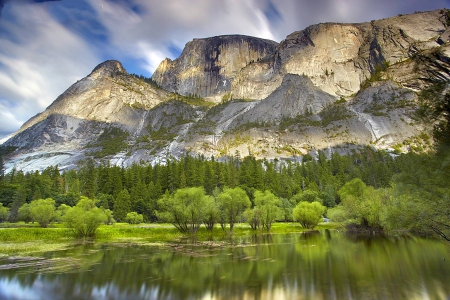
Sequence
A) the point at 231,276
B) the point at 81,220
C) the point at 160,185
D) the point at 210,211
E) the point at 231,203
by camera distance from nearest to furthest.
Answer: the point at 231,276 → the point at 81,220 → the point at 210,211 → the point at 231,203 → the point at 160,185

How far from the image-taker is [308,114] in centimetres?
19700

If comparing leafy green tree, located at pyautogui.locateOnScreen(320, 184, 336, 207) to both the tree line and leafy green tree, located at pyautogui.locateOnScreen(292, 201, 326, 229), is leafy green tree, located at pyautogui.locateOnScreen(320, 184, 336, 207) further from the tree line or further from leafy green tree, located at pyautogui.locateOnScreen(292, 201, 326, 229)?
leafy green tree, located at pyautogui.locateOnScreen(292, 201, 326, 229)

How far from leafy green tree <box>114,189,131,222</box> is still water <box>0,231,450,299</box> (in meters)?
54.9

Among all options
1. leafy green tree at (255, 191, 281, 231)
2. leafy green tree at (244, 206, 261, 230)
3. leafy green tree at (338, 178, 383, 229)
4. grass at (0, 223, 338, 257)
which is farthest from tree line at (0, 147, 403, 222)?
leafy green tree at (338, 178, 383, 229)

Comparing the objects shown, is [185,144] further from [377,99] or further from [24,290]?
[24,290]

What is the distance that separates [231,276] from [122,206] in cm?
6926

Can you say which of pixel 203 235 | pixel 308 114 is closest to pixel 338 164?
pixel 308 114

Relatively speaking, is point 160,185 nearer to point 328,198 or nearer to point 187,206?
point 187,206

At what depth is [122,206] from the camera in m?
79.9

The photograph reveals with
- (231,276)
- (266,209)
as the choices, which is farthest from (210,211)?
(231,276)

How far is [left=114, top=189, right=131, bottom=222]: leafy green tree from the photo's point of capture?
7881cm

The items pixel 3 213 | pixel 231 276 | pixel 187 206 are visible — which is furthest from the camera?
pixel 3 213

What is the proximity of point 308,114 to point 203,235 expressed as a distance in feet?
539

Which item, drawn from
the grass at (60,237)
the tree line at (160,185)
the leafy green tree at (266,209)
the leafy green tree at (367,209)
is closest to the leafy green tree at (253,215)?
the leafy green tree at (266,209)
